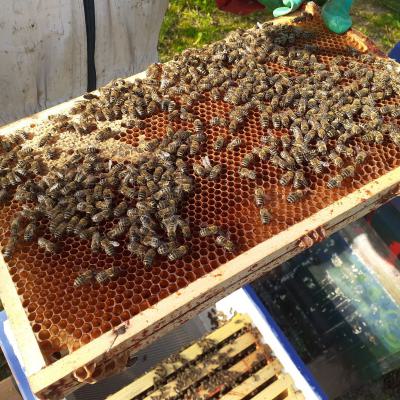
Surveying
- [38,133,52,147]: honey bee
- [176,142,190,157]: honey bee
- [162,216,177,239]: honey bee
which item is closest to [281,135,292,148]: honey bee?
[176,142,190,157]: honey bee

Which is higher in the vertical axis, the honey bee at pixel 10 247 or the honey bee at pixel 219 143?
the honey bee at pixel 219 143

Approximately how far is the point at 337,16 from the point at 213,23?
5440 millimetres

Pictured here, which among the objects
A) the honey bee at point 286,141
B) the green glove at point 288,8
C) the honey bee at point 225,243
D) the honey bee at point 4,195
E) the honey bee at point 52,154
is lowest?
the honey bee at point 225,243

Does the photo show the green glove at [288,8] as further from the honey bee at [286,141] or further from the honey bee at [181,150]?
the honey bee at [181,150]

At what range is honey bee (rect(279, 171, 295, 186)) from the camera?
3.76 metres

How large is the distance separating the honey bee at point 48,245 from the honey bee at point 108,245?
1.22ft

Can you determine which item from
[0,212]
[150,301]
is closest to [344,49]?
[150,301]

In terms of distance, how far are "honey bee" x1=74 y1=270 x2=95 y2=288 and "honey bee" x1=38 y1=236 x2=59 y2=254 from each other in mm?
330

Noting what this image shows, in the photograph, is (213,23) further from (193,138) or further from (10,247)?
(10,247)

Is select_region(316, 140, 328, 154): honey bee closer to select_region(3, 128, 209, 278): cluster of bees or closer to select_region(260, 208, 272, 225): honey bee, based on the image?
select_region(260, 208, 272, 225): honey bee

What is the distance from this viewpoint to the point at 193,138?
13.2 feet

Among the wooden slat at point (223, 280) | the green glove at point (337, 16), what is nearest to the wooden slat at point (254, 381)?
the wooden slat at point (223, 280)

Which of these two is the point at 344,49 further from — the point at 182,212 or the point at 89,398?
the point at 89,398

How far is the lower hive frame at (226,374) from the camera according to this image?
4688mm
